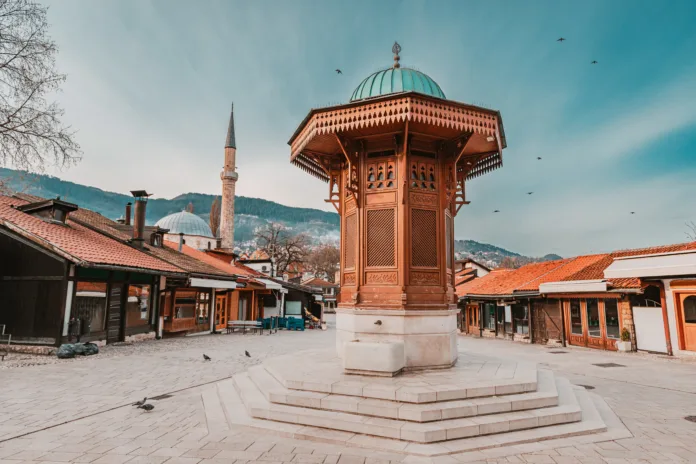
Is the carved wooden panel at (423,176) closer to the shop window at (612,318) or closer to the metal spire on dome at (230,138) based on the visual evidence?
the shop window at (612,318)

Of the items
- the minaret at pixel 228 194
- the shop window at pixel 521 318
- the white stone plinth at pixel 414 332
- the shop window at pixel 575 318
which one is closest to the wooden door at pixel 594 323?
the shop window at pixel 575 318

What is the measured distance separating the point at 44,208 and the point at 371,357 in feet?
51.0

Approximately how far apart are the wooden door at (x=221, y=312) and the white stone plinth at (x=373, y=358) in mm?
17783

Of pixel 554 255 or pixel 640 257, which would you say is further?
pixel 554 255

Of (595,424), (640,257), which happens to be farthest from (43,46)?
(640,257)

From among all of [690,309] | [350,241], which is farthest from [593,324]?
[350,241]

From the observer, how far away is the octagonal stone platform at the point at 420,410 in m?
4.92

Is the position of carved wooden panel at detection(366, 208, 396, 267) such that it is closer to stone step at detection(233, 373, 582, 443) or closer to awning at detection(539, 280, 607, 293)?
stone step at detection(233, 373, 582, 443)

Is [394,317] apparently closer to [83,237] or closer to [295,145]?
[295,145]

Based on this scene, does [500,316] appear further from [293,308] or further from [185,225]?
[185,225]

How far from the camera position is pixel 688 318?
13242 mm

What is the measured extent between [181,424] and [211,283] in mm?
14636

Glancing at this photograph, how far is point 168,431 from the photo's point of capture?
526cm

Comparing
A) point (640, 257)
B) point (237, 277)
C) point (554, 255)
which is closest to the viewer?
point (640, 257)
